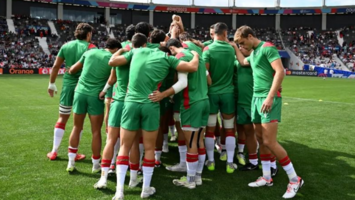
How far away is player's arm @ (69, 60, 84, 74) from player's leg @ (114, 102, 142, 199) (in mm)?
1559

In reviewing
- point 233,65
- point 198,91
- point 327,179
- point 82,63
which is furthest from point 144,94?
point 327,179

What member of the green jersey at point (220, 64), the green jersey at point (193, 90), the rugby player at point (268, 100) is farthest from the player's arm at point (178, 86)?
the green jersey at point (220, 64)

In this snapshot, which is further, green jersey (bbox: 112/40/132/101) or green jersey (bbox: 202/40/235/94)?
green jersey (bbox: 202/40/235/94)

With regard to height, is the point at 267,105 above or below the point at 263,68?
below

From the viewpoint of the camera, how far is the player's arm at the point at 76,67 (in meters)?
5.25

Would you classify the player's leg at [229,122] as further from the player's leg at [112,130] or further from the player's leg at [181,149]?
the player's leg at [112,130]

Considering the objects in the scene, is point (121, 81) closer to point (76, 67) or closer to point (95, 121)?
point (95, 121)

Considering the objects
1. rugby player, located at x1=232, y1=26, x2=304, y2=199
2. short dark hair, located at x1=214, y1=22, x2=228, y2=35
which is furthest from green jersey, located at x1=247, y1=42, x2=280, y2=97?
short dark hair, located at x1=214, y1=22, x2=228, y2=35

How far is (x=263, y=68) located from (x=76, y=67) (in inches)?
120

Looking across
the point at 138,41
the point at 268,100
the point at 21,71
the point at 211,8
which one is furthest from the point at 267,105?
the point at 211,8

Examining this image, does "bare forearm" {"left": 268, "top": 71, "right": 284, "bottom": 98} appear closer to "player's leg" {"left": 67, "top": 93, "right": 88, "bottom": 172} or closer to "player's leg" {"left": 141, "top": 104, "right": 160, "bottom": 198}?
"player's leg" {"left": 141, "top": 104, "right": 160, "bottom": 198}

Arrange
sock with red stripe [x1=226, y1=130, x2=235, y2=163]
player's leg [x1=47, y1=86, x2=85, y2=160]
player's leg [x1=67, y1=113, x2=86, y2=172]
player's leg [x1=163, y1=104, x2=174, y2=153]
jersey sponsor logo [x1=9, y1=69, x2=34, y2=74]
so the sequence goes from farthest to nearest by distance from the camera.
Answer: jersey sponsor logo [x1=9, y1=69, x2=34, y2=74]
player's leg [x1=163, y1=104, x2=174, y2=153]
player's leg [x1=47, y1=86, x2=85, y2=160]
sock with red stripe [x1=226, y1=130, x2=235, y2=163]
player's leg [x1=67, y1=113, x2=86, y2=172]

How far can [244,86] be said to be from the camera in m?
5.49

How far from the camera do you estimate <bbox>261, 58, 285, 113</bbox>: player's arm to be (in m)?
4.30
